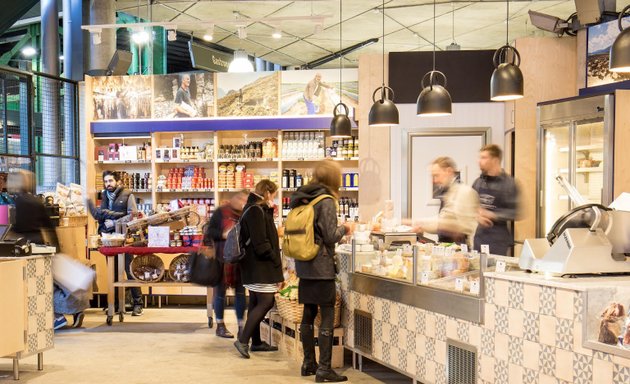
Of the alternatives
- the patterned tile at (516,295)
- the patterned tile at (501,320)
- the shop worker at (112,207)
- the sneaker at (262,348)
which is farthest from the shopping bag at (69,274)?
the patterned tile at (516,295)

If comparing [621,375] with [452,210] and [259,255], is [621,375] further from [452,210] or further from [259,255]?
[259,255]

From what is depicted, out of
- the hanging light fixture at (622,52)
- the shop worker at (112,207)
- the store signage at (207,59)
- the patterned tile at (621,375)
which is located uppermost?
the store signage at (207,59)

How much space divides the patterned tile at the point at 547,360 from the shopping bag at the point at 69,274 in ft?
15.5

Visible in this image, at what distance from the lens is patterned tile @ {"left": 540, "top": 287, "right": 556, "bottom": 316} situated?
11.6ft

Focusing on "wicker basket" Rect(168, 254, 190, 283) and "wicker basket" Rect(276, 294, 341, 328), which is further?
"wicker basket" Rect(168, 254, 190, 283)

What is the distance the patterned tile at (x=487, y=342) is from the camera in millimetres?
4066

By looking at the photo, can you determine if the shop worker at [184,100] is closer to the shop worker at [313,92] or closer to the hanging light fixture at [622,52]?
the shop worker at [313,92]

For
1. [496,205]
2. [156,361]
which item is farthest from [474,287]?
[156,361]

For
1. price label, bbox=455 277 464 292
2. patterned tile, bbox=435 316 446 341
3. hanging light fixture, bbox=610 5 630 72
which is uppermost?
hanging light fixture, bbox=610 5 630 72

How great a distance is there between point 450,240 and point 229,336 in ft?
8.85

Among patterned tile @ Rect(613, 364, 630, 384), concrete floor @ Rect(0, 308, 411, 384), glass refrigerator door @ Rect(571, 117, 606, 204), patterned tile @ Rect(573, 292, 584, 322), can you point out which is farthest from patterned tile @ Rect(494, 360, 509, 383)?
glass refrigerator door @ Rect(571, 117, 606, 204)

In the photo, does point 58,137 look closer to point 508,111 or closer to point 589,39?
point 508,111

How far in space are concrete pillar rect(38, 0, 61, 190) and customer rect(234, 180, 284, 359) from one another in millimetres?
5575

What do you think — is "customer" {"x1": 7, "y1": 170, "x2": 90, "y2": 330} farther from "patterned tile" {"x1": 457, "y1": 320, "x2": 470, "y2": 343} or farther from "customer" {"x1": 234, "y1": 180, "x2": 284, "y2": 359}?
"patterned tile" {"x1": 457, "y1": 320, "x2": 470, "y2": 343}
